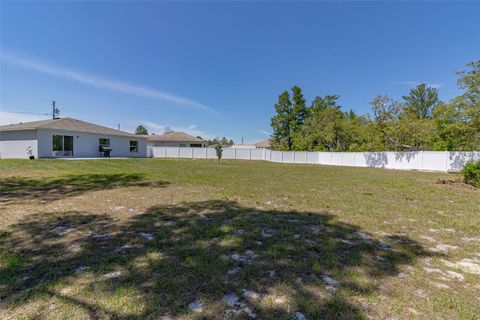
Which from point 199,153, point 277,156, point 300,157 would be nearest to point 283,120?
point 277,156

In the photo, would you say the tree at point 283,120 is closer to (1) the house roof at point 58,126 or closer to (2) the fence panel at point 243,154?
(2) the fence panel at point 243,154

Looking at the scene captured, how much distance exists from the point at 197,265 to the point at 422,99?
4430 centimetres

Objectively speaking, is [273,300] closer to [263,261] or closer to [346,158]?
[263,261]

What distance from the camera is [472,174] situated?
25.5 ft

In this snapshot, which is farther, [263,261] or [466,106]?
[466,106]

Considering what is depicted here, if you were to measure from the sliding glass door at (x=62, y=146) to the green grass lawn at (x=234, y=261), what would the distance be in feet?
53.7

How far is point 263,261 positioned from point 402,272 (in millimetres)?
1371

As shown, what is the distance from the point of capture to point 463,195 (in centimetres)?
640

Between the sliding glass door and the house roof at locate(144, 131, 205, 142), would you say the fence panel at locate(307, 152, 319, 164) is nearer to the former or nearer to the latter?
the house roof at locate(144, 131, 205, 142)

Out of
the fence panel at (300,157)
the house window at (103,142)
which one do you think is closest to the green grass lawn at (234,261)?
the house window at (103,142)

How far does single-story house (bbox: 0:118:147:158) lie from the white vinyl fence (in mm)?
8266

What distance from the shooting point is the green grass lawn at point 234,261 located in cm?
171

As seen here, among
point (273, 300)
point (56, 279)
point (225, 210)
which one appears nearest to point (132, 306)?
point (56, 279)

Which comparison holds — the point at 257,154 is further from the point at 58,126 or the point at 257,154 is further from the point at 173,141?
the point at 58,126
